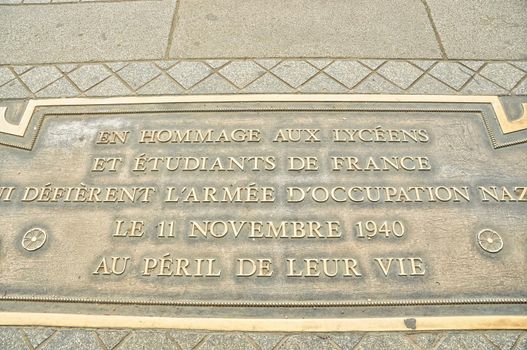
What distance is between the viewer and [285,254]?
2.30 meters

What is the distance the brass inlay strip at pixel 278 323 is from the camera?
2.08m

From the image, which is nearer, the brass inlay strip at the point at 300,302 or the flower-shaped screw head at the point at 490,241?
the brass inlay strip at the point at 300,302

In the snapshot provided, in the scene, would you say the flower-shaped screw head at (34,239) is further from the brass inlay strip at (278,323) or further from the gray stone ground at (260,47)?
the gray stone ground at (260,47)

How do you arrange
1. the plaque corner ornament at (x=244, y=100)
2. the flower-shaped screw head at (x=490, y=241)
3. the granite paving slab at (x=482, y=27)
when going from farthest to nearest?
the granite paving slab at (x=482, y=27) → the plaque corner ornament at (x=244, y=100) → the flower-shaped screw head at (x=490, y=241)

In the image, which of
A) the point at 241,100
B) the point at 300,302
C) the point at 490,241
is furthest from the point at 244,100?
the point at 490,241

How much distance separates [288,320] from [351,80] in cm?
183

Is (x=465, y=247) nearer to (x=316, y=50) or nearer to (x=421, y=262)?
(x=421, y=262)

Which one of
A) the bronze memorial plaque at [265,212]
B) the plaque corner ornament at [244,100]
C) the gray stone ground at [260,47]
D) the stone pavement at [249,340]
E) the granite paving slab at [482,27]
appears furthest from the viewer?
the granite paving slab at [482,27]

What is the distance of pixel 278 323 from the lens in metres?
2.10

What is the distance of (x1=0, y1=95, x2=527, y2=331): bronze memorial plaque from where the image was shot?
2158 millimetres

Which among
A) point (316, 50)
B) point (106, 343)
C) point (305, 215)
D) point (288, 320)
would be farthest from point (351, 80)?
point (106, 343)

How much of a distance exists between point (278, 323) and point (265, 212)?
0.65 metres

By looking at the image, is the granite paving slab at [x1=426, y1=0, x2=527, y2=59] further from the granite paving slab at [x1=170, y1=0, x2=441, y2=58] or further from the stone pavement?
the stone pavement

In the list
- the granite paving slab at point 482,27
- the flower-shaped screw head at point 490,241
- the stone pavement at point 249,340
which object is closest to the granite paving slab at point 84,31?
the stone pavement at point 249,340
